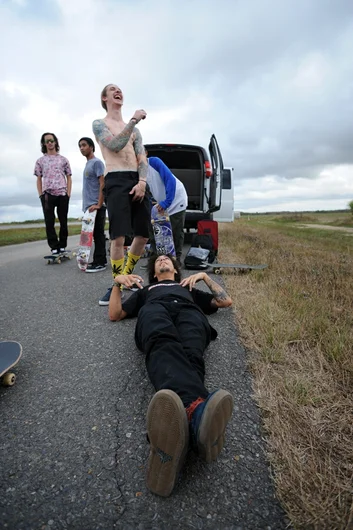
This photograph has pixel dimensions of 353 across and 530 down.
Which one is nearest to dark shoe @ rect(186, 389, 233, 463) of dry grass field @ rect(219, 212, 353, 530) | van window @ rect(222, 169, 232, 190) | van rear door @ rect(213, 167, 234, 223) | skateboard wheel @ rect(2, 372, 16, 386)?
dry grass field @ rect(219, 212, 353, 530)

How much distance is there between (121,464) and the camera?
1.19 m

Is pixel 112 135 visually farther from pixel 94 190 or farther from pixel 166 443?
pixel 166 443

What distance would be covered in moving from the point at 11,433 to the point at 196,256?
13.0 feet

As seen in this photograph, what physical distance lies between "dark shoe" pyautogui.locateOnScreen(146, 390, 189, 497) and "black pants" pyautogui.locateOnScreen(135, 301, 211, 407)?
173 mm

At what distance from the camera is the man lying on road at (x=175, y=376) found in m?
1.07

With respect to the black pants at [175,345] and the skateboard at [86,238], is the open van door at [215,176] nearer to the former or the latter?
the skateboard at [86,238]

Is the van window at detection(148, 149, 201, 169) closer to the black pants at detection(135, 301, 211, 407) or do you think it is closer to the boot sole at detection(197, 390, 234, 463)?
Answer: the black pants at detection(135, 301, 211, 407)

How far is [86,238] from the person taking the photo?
4.87 metres

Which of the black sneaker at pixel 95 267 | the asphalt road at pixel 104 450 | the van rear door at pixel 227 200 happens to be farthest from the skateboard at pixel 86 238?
the van rear door at pixel 227 200

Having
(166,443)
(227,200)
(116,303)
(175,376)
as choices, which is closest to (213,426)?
(166,443)

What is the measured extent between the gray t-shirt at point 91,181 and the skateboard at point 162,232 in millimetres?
1174

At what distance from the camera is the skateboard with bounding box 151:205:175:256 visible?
4406mm

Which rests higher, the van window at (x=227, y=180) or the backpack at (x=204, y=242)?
the van window at (x=227, y=180)

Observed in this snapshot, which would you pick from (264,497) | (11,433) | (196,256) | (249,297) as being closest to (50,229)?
(196,256)
